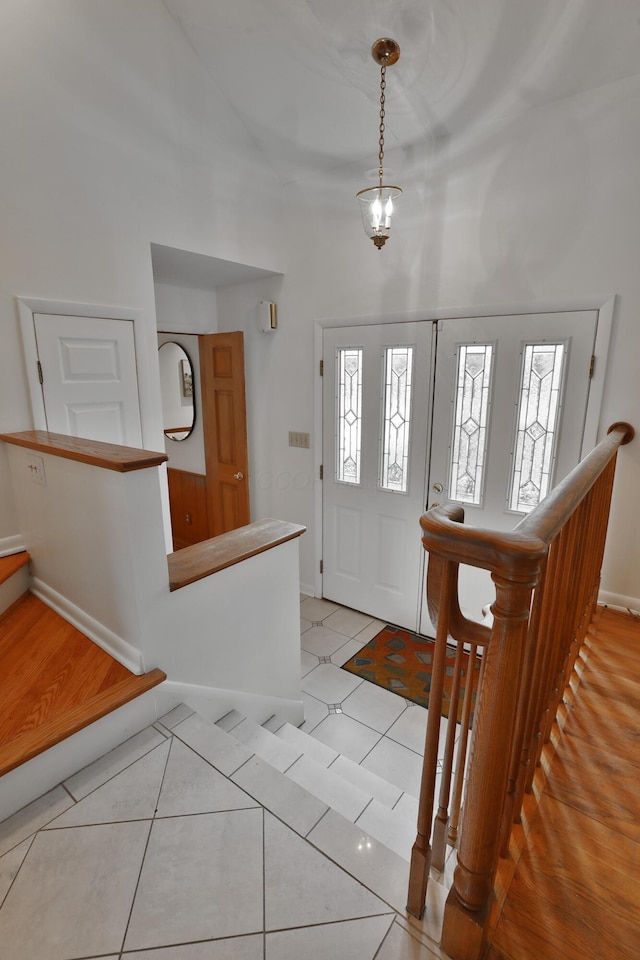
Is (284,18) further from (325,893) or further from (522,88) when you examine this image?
(325,893)

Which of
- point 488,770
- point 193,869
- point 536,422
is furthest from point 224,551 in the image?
point 536,422

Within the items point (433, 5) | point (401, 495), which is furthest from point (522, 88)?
point (401, 495)

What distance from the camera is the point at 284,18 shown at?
2.18 metres

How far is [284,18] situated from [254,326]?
1.82 metres

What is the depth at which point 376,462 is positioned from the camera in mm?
3205

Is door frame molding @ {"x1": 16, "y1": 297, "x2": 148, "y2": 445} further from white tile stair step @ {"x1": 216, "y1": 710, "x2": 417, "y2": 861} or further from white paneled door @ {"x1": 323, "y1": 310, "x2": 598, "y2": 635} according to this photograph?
white tile stair step @ {"x1": 216, "y1": 710, "x2": 417, "y2": 861}

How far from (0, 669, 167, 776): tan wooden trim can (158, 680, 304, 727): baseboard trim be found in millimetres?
103

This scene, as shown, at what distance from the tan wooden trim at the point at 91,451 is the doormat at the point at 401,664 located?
1949 mm

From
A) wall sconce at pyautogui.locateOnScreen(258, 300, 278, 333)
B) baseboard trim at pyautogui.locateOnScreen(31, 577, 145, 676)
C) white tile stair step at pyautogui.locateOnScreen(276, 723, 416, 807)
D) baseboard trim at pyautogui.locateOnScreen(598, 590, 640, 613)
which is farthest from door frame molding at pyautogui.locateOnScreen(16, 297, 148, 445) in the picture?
baseboard trim at pyautogui.locateOnScreen(598, 590, 640, 613)

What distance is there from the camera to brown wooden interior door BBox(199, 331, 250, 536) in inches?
148

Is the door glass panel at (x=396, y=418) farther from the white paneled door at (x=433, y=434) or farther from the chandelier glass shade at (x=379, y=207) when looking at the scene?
the chandelier glass shade at (x=379, y=207)

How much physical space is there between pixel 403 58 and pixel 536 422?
1861 mm

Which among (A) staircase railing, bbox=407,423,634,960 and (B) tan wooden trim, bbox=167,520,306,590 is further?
(B) tan wooden trim, bbox=167,520,306,590

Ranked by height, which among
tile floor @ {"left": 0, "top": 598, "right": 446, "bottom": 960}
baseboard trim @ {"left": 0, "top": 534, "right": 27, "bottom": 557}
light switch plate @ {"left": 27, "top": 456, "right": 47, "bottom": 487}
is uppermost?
light switch plate @ {"left": 27, "top": 456, "right": 47, "bottom": 487}
